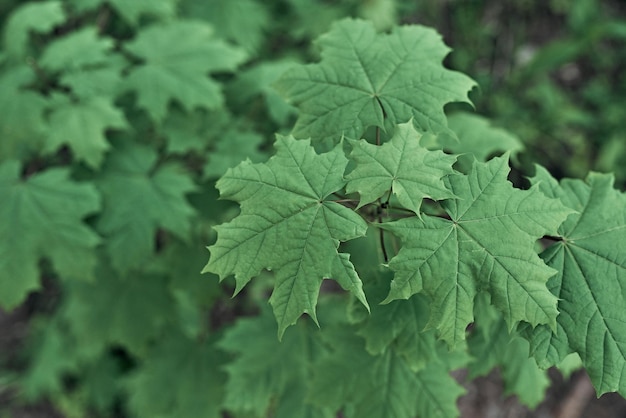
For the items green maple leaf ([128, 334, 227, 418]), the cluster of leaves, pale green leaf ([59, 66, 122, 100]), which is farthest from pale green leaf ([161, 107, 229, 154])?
green maple leaf ([128, 334, 227, 418])

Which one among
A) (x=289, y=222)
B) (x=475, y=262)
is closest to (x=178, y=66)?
(x=289, y=222)

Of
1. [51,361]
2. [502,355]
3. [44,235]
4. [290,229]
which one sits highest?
[290,229]

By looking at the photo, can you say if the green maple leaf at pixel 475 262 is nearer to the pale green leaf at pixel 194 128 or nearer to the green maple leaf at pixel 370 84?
the green maple leaf at pixel 370 84

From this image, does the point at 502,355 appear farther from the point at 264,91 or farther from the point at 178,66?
the point at 178,66

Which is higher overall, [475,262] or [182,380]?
[475,262]

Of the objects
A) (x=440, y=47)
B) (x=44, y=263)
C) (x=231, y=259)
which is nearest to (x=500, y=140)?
(x=440, y=47)

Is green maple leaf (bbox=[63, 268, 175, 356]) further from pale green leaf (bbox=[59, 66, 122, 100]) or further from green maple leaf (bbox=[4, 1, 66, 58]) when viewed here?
green maple leaf (bbox=[4, 1, 66, 58])
